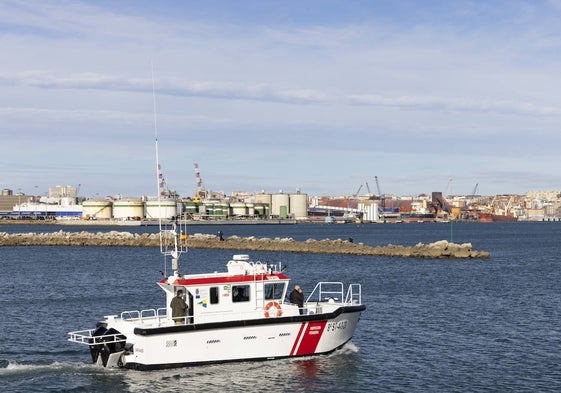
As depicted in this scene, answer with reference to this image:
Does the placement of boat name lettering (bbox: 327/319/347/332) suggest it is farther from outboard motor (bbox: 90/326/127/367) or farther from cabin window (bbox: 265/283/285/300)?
outboard motor (bbox: 90/326/127/367)

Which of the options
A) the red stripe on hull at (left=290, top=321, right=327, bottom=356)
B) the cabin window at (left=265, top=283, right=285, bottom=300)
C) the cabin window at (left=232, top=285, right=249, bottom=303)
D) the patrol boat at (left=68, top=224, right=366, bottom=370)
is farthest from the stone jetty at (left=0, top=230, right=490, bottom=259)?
the cabin window at (left=232, top=285, right=249, bottom=303)

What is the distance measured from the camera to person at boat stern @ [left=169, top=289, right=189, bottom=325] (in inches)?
1121

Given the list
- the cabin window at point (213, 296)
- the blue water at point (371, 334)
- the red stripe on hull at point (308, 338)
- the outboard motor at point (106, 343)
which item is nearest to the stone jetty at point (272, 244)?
the blue water at point (371, 334)

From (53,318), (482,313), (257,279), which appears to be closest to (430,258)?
(482,313)

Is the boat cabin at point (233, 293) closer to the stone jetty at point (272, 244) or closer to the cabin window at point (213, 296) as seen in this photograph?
the cabin window at point (213, 296)

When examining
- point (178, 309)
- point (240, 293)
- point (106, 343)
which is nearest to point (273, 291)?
point (240, 293)

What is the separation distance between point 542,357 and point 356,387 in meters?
9.03

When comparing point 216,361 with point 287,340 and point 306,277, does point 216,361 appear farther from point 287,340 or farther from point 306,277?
point 306,277

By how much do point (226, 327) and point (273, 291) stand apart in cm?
261

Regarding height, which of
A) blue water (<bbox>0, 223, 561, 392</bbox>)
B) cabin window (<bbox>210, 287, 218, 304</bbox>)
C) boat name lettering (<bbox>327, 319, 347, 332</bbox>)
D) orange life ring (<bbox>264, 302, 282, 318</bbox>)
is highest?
cabin window (<bbox>210, 287, 218, 304</bbox>)

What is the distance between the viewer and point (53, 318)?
41.5 metres

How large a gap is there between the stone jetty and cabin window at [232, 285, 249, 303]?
5953cm

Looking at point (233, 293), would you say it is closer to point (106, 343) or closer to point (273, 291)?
point (273, 291)

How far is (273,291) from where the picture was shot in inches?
1195
